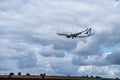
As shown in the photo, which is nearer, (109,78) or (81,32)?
(109,78)

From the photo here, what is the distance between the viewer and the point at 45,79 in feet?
308

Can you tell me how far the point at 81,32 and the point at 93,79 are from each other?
3044 centimetres

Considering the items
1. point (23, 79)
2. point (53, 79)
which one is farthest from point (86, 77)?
point (23, 79)

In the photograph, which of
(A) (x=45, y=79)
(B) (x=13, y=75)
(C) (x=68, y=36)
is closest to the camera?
(A) (x=45, y=79)

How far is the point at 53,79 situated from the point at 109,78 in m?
16.3

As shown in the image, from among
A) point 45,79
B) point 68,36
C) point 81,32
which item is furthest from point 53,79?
point 81,32

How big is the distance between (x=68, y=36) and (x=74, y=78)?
2283cm

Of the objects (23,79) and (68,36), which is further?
(68,36)

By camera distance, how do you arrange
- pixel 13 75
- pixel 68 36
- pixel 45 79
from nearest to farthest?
pixel 45 79 < pixel 13 75 < pixel 68 36

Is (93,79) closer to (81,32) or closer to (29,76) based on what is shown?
(29,76)

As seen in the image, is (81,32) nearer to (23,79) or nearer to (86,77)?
(86,77)

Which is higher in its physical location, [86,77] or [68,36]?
[68,36]

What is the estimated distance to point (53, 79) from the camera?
9425 cm

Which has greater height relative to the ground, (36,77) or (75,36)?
(75,36)
